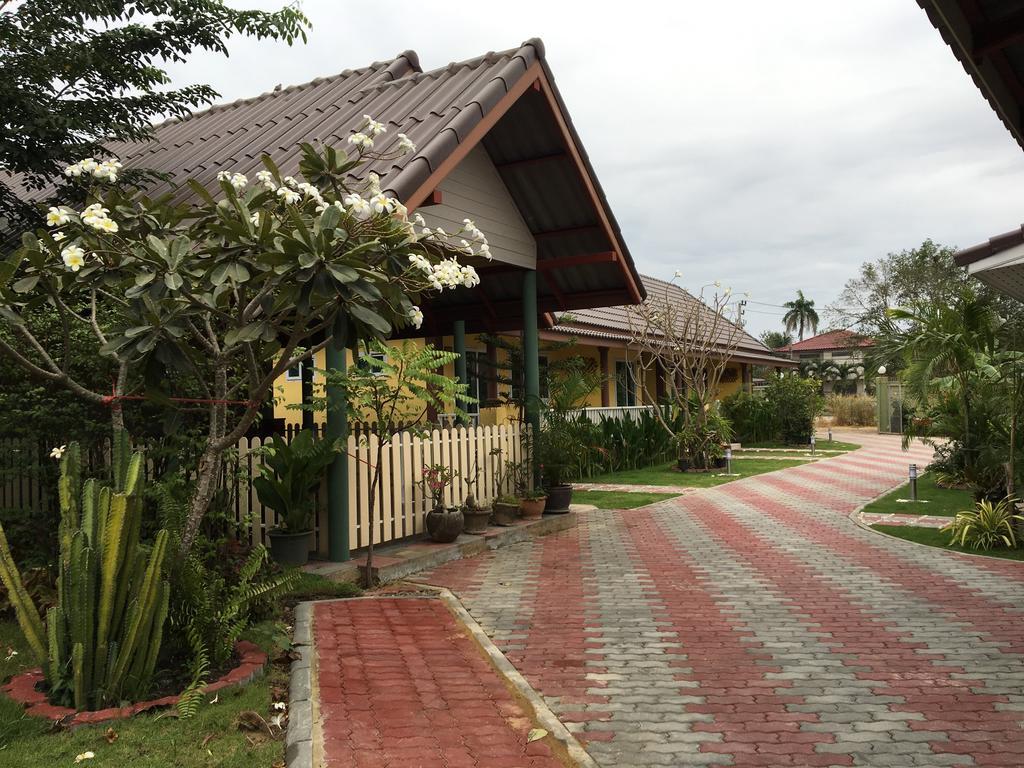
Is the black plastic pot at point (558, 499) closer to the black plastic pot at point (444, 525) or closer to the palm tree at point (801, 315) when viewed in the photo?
the black plastic pot at point (444, 525)

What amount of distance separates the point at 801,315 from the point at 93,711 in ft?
314

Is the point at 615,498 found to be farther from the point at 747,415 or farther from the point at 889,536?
the point at 747,415

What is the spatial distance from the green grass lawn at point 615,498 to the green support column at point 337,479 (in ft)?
19.1

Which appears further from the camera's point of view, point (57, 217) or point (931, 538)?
point (931, 538)

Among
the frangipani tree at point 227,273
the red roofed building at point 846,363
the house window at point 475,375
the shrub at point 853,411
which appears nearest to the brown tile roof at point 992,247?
the frangipani tree at point 227,273

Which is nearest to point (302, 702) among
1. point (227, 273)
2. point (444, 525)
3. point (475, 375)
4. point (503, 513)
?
point (227, 273)

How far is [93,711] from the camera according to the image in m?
4.19

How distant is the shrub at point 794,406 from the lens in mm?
26016

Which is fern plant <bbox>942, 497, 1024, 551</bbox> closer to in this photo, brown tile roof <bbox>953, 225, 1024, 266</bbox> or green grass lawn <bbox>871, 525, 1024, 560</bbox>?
green grass lawn <bbox>871, 525, 1024, 560</bbox>

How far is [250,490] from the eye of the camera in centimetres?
762

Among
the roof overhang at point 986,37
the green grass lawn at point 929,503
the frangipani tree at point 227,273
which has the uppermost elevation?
the roof overhang at point 986,37

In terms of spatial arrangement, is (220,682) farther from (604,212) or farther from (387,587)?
(604,212)

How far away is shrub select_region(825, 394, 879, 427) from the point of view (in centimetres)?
3850

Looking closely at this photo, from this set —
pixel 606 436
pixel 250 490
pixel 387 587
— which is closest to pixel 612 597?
pixel 387 587
